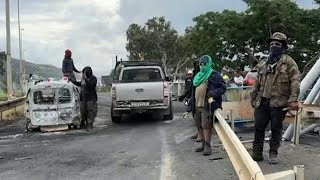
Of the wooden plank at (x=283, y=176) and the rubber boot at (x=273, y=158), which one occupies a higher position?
the wooden plank at (x=283, y=176)

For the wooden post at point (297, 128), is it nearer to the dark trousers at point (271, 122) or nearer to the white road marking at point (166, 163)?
the dark trousers at point (271, 122)

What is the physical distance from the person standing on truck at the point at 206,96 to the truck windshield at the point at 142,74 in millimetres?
7192

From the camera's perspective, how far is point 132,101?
1575 centimetres

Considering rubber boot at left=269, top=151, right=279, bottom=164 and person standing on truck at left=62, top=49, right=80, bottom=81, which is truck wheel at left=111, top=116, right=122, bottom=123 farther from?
rubber boot at left=269, top=151, right=279, bottom=164

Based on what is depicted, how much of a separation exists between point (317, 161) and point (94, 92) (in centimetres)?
789

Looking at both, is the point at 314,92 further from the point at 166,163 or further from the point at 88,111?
the point at 88,111

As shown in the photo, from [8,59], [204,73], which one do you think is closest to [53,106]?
[204,73]

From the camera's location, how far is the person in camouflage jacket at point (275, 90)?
7441 mm

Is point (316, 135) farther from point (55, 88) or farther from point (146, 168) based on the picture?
point (55, 88)

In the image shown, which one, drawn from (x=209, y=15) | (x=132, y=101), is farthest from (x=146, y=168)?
(x=209, y=15)

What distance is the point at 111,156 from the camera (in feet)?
30.8

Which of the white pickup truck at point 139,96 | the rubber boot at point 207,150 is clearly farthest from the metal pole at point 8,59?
the rubber boot at point 207,150

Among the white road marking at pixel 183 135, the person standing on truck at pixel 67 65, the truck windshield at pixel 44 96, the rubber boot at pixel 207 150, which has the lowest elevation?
the white road marking at pixel 183 135

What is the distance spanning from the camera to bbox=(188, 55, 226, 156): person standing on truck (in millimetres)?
8881
